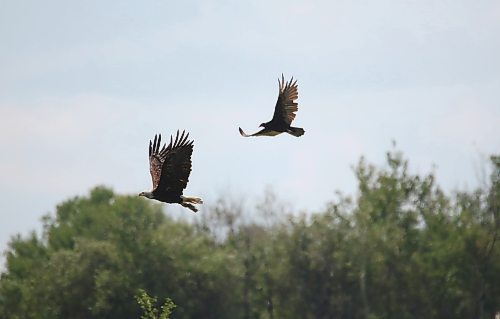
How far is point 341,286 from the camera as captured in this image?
7988cm

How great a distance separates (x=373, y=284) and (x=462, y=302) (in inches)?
205

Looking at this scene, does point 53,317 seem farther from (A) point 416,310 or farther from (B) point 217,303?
(A) point 416,310

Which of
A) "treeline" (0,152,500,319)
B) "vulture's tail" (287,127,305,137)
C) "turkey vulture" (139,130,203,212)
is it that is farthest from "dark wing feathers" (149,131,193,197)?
"treeline" (0,152,500,319)

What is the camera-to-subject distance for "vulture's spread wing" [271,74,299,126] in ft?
130

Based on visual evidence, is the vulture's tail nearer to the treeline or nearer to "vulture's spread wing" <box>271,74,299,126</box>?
"vulture's spread wing" <box>271,74,299,126</box>

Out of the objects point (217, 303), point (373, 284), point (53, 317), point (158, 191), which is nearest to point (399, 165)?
point (373, 284)

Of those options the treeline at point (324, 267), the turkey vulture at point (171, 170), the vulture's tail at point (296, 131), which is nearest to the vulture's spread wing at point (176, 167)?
the turkey vulture at point (171, 170)

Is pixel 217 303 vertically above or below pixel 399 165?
below

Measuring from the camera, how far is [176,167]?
116 feet

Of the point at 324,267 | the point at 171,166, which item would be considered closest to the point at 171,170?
the point at 171,166

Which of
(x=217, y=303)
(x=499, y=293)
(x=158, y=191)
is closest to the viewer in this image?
(x=158, y=191)

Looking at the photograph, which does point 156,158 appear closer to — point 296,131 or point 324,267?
point 296,131

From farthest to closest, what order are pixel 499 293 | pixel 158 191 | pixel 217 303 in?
pixel 217 303
pixel 499 293
pixel 158 191

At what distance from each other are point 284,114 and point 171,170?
5360 mm
